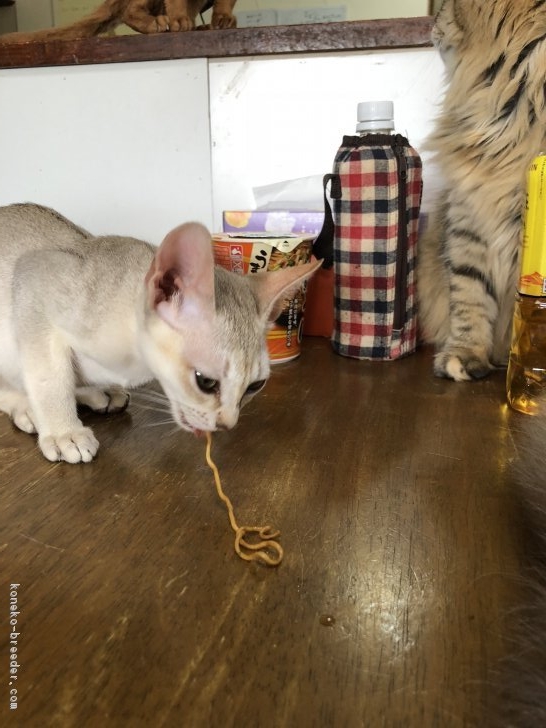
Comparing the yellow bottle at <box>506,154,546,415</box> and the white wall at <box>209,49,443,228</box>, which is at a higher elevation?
the white wall at <box>209,49,443,228</box>

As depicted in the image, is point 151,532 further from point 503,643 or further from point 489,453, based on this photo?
point 489,453

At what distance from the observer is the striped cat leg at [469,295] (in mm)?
1190

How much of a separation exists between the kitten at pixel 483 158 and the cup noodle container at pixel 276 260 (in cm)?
29

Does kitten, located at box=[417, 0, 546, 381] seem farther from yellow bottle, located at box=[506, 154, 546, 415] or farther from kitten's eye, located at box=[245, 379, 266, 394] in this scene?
kitten's eye, located at box=[245, 379, 266, 394]

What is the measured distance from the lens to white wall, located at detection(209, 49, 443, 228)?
55.7 inches

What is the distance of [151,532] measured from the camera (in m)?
0.62

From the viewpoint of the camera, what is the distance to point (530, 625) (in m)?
0.48

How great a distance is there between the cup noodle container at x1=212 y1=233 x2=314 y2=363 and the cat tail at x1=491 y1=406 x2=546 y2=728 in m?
0.60

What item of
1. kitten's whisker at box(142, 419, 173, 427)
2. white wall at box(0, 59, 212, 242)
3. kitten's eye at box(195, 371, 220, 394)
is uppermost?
white wall at box(0, 59, 212, 242)

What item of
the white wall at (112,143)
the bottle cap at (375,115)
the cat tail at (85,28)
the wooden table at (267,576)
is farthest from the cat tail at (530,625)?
the cat tail at (85,28)

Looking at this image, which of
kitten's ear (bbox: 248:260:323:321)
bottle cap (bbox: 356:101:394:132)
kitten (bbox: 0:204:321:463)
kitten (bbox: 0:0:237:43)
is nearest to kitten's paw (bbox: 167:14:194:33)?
kitten (bbox: 0:0:237:43)

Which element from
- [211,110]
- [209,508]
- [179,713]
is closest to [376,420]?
[209,508]

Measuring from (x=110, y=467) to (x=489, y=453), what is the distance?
19.3 inches

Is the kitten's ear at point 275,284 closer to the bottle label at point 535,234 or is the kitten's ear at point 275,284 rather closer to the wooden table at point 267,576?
the wooden table at point 267,576
